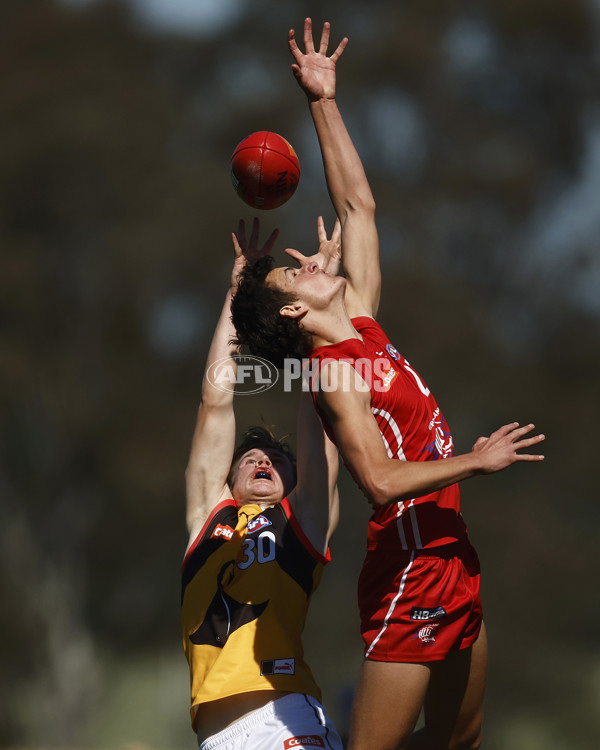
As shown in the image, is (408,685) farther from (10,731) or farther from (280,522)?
(10,731)

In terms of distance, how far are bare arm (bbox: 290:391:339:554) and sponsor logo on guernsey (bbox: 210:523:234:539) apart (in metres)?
0.32

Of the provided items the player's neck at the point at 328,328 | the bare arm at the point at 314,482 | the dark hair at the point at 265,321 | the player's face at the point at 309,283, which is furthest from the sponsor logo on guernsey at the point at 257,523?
the player's face at the point at 309,283

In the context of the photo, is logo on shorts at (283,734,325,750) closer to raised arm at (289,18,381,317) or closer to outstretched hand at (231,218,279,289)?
raised arm at (289,18,381,317)

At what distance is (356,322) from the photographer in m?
4.36

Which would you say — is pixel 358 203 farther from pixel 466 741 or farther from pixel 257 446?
pixel 466 741

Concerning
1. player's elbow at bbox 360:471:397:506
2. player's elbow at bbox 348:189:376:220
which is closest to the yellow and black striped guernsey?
player's elbow at bbox 360:471:397:506

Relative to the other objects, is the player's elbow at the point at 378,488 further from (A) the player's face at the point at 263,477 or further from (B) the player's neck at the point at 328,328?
(A) the player's face at the point at 263,477

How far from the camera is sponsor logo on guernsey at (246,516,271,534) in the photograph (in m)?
4.61

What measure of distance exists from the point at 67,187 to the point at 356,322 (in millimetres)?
14386

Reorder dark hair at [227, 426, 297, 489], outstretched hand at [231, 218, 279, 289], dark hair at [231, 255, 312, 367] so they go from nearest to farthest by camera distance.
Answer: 1. dark hair at [231, 255, 312, 367]
2. dark hair at [227, 426, 297, 489]
3. outstretched hand at [231, 218, 279, 289]

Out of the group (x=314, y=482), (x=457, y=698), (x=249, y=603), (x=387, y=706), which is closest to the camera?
(x=387, y=706)

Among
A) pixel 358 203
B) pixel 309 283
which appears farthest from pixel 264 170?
pixel 309 283

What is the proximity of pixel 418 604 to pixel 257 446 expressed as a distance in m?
1.48

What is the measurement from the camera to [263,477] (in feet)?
16.0
